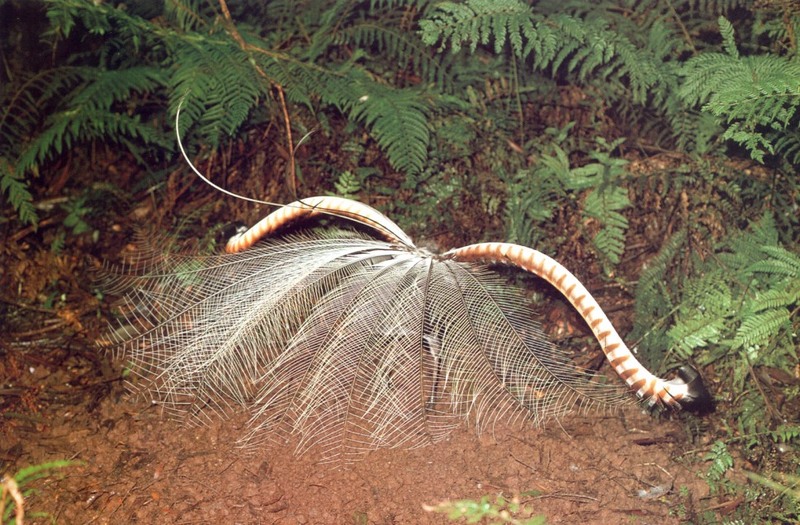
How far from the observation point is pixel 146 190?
2.69 m

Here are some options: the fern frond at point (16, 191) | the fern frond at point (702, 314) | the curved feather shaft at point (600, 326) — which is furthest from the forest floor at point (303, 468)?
the fern frond at point (16, 191)

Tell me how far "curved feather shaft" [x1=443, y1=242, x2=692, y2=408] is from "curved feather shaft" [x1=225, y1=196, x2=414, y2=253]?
0.34 meters

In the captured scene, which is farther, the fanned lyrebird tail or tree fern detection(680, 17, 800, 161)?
tree fern detection(680, 17, 800, 161)

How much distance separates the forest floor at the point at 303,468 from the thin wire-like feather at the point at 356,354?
0.07 m

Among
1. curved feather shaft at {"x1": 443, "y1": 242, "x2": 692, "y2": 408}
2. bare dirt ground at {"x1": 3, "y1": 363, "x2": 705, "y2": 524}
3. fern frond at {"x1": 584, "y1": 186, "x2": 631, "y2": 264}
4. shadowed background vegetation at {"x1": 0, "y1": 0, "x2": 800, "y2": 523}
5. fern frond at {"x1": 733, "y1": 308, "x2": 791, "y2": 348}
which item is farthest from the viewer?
fern frond at {"x1": 584, "y1": 186, "x2": 631, "y2": 264}

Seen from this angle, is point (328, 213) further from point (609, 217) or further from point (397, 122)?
point (609, 217)

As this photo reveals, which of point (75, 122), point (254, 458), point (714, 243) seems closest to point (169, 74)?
point (75, 122)

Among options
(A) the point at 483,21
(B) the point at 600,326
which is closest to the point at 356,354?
(B) the point at 600,326

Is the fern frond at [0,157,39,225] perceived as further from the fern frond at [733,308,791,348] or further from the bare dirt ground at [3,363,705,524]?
the fern frond at [733,308,791,348]

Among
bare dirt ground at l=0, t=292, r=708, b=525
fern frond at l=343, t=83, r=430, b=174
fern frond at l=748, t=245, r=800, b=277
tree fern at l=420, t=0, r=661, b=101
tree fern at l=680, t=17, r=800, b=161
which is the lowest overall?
bare dirt ground at l=0, t=292, r=708, b=525

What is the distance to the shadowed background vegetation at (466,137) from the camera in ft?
7.37

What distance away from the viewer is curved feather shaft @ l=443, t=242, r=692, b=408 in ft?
6.34

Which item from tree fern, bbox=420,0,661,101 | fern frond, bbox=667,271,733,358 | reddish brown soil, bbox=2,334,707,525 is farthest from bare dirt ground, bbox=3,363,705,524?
tree fern, bbox=420,0,661,101

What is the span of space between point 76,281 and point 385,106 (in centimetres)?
126
